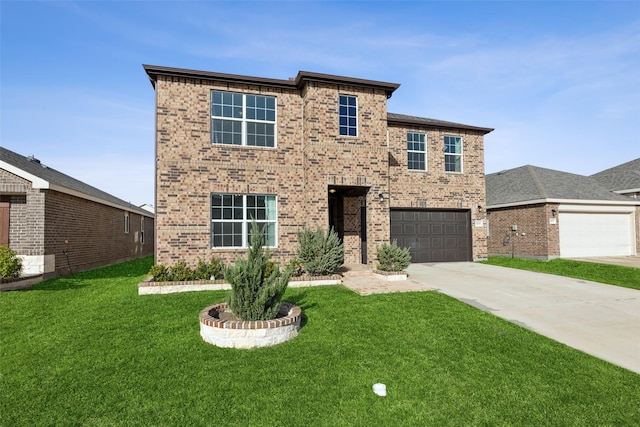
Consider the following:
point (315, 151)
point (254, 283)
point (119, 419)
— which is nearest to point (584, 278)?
point (315, 151)

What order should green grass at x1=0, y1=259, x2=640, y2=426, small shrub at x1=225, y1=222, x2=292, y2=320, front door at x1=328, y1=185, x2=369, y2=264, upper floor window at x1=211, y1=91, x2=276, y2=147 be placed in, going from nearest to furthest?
green grass at x1=0, y1=259, x2=640, y2=426 → small shrub at x1=225, y1=222, x2=292, y2=320 → upper floor window at x1=211, y1=91, x2=276, y2=147 → front door at x1=328, y1=185, x2=369, y2=264

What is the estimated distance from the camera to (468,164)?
1566 cm

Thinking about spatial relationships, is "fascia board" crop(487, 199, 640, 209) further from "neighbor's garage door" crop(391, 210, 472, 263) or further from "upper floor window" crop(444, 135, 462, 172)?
"upper floor window" crop(444, 135, 462, 172)

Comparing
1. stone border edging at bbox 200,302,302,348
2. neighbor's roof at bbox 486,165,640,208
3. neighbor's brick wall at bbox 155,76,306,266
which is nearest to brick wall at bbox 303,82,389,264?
neighbor's brick wall at bbox 155,76,306,266

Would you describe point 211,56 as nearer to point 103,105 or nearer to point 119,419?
point 103,105

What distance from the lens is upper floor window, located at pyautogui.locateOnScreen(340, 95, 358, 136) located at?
37.9 ft

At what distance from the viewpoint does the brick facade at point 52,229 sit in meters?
10.7

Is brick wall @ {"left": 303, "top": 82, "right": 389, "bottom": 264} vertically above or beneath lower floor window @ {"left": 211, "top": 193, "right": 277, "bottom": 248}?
above

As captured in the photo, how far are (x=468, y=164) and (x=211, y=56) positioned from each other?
40.2 ft

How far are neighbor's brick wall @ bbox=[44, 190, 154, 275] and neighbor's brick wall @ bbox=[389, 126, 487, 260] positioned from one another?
13100mm

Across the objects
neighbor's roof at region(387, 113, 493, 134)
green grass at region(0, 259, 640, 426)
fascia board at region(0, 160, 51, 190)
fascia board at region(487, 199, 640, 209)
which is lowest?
green grass at region(0, 259, 640, 426)

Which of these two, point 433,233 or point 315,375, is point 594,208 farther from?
point 315,375

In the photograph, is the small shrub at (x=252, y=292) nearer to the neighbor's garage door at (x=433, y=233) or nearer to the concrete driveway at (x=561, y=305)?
the concrete driveway at (x=561, y=305)

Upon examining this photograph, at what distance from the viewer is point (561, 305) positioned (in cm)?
755
